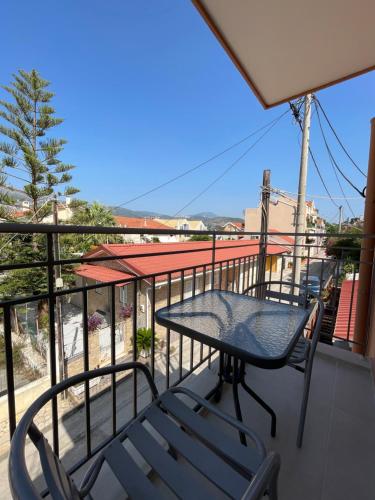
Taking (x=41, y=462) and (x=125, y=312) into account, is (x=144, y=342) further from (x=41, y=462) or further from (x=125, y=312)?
(x=41, y=462)

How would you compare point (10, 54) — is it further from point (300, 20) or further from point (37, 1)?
point (300, 20)

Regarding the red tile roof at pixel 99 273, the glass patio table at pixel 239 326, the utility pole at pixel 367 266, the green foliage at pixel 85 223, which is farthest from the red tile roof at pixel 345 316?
the green foliage at pixel 85 223

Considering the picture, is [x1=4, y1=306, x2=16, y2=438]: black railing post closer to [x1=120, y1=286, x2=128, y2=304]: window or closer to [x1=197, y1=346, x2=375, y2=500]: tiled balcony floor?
[x1=197, y1=346, x2=375, y2=500]: tiled balcony floor

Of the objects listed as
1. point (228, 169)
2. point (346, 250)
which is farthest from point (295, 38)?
point (228, 169)

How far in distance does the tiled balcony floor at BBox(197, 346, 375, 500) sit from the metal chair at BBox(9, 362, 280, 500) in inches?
22.5

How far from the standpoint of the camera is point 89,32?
12.7 meters

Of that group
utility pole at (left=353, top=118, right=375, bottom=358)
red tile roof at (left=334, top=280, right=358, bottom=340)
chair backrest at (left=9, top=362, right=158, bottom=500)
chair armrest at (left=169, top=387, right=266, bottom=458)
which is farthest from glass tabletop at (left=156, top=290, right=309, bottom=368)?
red tile roof at (left=334, top=280, right=358, bottom=340)

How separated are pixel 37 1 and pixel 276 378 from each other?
667 inches

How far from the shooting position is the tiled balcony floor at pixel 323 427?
1086mm

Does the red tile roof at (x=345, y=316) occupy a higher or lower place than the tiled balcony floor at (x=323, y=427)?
lower

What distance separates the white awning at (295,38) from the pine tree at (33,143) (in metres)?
10.5

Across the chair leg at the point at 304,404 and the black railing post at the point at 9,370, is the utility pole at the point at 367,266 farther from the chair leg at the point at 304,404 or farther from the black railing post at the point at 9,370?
the black railing post at the point at 9,370

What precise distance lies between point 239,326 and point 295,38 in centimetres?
197

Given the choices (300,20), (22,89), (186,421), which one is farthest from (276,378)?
(22,89)
